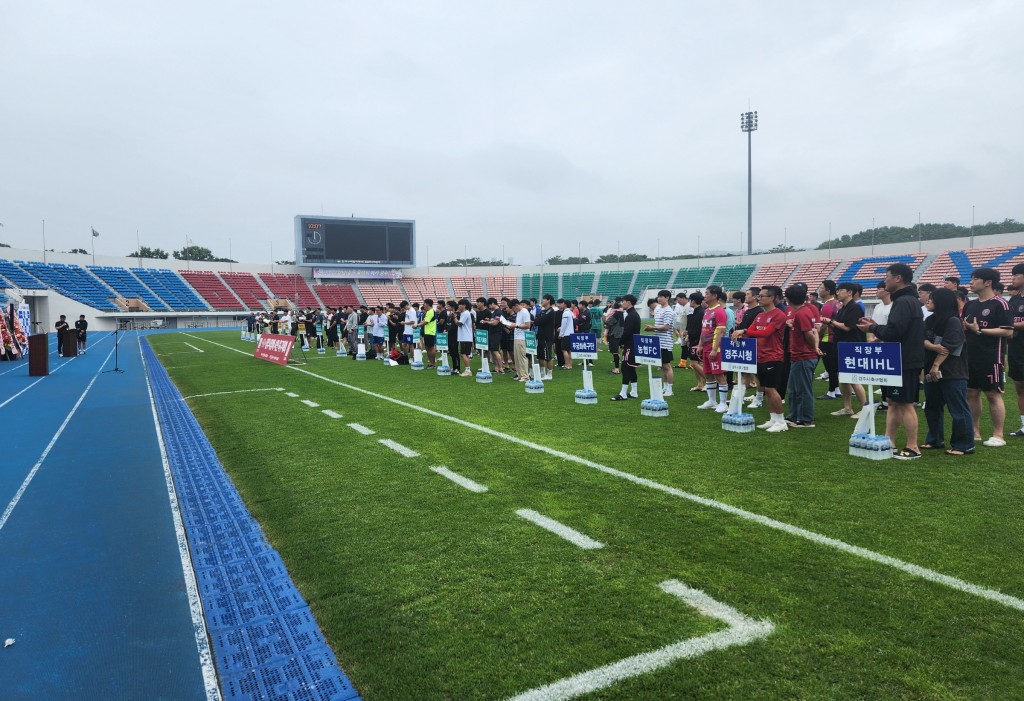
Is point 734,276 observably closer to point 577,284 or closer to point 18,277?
point 577,284

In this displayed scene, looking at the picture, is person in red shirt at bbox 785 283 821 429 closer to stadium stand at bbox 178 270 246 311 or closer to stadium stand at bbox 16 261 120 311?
stadium stand at bbox 16 261 120 311

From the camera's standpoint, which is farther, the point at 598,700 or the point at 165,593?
the point at 165,593

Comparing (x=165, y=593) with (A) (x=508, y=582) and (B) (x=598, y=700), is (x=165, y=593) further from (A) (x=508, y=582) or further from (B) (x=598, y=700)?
(B) (x=598, y=700)

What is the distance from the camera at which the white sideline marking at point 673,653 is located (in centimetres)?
277

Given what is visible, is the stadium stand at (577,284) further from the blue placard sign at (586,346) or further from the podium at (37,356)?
the blue placard sign at (586,346)

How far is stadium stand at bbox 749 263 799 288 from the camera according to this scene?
53031mm

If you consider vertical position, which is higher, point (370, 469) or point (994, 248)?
point (994, 248)

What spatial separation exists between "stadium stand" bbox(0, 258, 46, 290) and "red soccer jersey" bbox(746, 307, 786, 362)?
55580mm

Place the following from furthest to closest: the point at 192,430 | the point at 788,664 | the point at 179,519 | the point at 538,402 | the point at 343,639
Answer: the point at 538,402 < the point at 192,430 < the point at 179,519 < the point at 343,639 < the point at 788,664

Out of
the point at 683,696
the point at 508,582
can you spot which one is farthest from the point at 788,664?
the point at 508,582

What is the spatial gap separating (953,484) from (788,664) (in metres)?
3.82

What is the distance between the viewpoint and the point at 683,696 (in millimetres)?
2691

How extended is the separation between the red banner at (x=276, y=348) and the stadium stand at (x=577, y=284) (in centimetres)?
4828

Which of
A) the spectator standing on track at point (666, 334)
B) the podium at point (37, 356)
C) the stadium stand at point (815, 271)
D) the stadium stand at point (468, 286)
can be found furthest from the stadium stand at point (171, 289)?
the spectator standing on track at point (666, 334)
